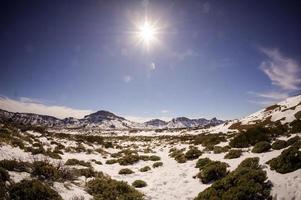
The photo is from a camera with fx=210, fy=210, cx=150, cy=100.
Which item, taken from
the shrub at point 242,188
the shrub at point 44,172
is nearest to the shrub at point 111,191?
the shrub at point 44,172

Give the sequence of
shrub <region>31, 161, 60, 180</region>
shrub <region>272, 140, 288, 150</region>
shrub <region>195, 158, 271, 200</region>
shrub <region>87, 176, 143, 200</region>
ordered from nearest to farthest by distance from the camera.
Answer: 1. shrub <region>195, 158, 271, 200</region>
2. shrub <region>31, 161, 60, 180</region>
3. shrub <region>87, 176, 143, 200</region>
4. shrub <region>272, 140, 288, 150</region>

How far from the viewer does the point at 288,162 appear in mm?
9281

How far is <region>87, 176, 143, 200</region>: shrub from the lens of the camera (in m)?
9.45

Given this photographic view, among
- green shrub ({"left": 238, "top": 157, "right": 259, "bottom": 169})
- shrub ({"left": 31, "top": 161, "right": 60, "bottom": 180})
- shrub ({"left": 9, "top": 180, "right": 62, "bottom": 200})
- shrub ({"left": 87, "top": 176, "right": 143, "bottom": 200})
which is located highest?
green shrub ({"left": 238, "top": 157, "right": 259, "bottom": 169})

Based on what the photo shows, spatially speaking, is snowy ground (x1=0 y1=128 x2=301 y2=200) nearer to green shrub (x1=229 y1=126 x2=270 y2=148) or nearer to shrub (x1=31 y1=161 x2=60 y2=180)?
shrub (x1=31 y1=161 x2=60 y2=180)

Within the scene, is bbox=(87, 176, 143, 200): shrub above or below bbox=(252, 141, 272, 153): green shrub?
below

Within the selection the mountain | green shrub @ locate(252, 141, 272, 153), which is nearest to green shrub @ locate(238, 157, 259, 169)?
green shrub @ locate(252, 141, 272, 153)

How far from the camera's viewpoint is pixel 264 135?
1692cm

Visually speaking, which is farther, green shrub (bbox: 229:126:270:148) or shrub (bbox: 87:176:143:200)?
green shrub (bbox: 229:126:270:148)

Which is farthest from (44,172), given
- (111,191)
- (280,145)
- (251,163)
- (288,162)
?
(280,145)

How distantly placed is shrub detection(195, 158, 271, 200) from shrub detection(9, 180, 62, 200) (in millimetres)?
6107

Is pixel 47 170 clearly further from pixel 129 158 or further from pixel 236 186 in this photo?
pixel 129 158

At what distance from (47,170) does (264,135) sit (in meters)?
15.7

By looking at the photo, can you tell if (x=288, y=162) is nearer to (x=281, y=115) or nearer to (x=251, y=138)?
(x=251, y=138)
